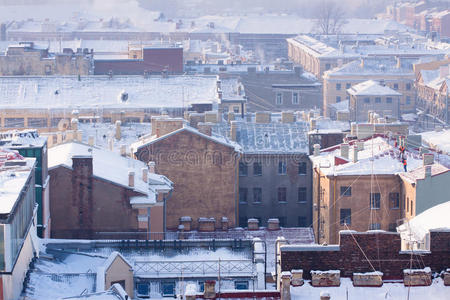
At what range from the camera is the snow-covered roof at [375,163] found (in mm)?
40188

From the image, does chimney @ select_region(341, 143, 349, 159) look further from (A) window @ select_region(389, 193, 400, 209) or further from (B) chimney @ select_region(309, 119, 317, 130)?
(B) chimney @ select_region(309, 119, 317, 130)

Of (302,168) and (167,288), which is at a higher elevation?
(167,288)

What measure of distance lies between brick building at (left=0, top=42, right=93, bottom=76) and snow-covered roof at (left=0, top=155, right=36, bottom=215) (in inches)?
1950

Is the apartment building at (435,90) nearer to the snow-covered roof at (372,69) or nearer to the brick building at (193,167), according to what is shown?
the snow-covered roof at (372,69)

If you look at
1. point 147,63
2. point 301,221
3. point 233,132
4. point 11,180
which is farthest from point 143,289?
point 147,63

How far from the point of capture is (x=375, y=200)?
40062 millimetres

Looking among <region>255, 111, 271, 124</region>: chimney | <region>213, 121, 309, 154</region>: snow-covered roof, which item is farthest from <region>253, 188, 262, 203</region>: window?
<region>255, 111, 271, 124</region>: chimney

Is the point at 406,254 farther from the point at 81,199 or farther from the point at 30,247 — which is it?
the point at 81,199

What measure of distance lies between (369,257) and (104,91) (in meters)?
41.9

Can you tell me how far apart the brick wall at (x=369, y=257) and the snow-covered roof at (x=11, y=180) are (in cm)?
538

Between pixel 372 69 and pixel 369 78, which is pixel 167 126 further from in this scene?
pixel 372 69

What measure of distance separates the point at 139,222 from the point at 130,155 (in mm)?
11238

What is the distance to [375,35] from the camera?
131 metres

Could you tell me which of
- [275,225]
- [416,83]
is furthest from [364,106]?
[275,225]
